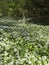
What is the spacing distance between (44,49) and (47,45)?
0.74 meters

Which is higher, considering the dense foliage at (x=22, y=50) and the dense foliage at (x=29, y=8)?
the dense foliage at (x=22, y=50)

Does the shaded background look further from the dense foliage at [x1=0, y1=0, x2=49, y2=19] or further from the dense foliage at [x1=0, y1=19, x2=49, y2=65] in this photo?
the dense foliage at [x1=0, y1=19, x2=49, y2=65]

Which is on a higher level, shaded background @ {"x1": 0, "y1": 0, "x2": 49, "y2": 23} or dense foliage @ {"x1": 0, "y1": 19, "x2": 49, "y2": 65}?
dense foliage @ {"x1": 0, "y1": 19, "x2": 49, "y2": 65}

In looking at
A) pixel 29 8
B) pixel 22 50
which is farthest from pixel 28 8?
pixel 22 50

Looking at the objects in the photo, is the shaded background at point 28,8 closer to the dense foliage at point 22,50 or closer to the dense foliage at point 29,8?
the dense foliage at point 29,8

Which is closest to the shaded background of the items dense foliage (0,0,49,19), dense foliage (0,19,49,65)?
dense foliage (0,0,49,19)

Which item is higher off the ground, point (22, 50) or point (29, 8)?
point (22, 50)

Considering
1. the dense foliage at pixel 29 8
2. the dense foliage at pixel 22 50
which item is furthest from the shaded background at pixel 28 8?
the dense foliage at pixel 22 50

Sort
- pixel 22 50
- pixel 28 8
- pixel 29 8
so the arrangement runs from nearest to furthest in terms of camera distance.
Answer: pixel 22 50
pixel 29 8
pixel 28 8

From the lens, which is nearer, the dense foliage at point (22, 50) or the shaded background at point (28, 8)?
the dense foliage at point (22, 50)

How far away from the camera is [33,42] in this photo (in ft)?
47.0

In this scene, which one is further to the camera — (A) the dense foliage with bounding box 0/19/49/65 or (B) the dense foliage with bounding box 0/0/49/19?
(B) the dense foliage with bounding box 0/0/49/19

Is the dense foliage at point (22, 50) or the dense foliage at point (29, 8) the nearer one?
the dense foliage at point (22, 50)

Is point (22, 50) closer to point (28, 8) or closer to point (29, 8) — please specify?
point (29, 8)
